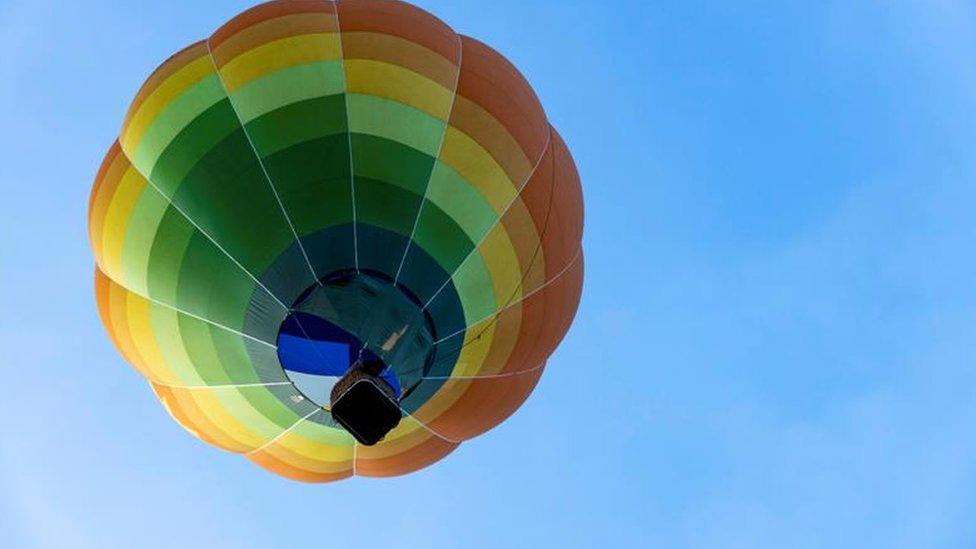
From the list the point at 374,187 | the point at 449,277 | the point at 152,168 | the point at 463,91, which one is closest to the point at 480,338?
the point at 449,277

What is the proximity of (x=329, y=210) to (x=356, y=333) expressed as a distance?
1.07 metres

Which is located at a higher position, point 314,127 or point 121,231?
point 314,127

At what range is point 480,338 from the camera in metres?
8.18

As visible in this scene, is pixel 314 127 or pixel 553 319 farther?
pixel 553 319

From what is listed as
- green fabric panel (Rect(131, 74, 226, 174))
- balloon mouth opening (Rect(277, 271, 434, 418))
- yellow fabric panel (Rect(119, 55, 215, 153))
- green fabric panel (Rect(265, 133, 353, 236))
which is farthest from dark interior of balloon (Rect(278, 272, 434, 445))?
yellow fabric panel (Rect(119, 55, 215, 153))

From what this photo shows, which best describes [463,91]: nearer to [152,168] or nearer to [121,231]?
[152,168]

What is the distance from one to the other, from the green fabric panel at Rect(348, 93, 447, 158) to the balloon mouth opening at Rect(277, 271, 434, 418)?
119 cm

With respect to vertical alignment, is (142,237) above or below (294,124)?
below

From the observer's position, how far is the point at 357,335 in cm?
768

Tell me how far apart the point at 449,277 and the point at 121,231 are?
2908 millimetres

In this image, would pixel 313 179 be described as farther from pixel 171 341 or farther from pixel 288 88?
pixel 171 341

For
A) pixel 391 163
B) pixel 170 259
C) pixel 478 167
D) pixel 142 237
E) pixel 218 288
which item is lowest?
pixel 218 288

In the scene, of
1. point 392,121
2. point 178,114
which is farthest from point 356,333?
point 178,114

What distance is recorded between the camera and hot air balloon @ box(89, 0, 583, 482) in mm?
7484
